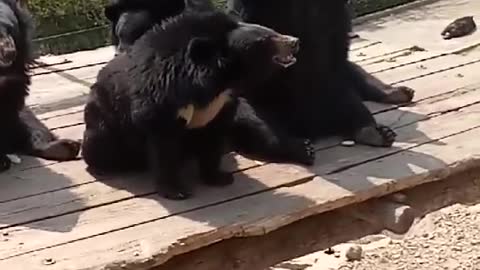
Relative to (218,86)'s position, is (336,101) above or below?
below

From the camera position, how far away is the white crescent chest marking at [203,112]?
127 inches

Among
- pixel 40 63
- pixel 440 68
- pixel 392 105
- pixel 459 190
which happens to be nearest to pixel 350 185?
pixel 459 190

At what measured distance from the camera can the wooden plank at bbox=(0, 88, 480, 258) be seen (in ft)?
10.2

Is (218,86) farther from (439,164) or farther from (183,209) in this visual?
(439,164)

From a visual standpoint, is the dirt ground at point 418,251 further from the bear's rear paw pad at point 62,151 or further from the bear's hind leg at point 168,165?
the bear's hind leg at point 168,165

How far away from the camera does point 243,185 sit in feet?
11.4

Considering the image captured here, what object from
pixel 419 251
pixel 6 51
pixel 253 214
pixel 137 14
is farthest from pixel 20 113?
pixel 419 251

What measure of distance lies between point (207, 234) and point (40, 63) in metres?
2.45

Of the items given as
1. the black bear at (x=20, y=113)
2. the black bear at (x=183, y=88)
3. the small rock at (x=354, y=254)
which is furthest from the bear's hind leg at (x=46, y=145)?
the small rock at (x=354, y=254)

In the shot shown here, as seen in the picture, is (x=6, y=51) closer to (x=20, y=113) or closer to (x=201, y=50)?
(x=201, y=50)

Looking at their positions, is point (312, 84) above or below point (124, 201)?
above

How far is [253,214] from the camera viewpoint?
322 centimetres

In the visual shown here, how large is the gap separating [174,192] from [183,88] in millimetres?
370

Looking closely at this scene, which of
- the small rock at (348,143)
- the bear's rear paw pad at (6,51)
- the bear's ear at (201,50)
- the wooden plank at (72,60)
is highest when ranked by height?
the bear's ear at (201,50)
